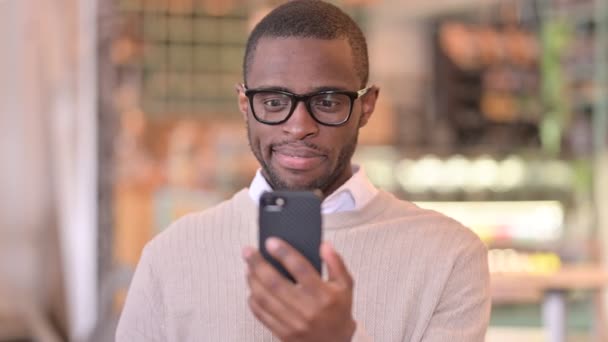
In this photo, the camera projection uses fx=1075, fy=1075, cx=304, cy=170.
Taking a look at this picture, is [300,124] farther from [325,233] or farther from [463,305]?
[463,305]

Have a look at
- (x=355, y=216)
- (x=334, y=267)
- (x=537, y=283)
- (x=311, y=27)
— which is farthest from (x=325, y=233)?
(x=537, y=283)

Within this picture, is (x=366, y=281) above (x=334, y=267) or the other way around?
the other way around

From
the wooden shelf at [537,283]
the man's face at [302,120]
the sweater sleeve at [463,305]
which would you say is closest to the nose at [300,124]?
the man's face at [302,120]

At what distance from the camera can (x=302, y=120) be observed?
49.0 inches

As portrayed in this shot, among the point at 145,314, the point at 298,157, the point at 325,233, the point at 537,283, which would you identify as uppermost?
the point at 298,157

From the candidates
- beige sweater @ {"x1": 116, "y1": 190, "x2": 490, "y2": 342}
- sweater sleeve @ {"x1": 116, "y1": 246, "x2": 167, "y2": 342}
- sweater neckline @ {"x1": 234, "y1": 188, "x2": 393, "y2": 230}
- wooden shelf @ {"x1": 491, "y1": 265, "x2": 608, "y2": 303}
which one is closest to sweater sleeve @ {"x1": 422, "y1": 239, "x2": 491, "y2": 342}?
beige sweater @ {"x1": 116, "y1": 190, "x2": 490, "y2": 342}

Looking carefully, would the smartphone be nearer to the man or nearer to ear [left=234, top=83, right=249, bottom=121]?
the man

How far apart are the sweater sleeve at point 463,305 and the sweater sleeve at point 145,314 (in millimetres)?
339

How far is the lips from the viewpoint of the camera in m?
1.25

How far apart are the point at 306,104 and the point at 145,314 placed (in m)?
0.35

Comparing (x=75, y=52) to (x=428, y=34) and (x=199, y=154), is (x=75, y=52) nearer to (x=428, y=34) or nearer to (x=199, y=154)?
(x=199, y=154)

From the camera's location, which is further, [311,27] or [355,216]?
[355,216]

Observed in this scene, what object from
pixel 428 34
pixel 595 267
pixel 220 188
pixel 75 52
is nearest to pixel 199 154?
pixel 220 188

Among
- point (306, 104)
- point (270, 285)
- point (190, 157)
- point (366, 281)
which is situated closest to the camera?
point (270, 285)
